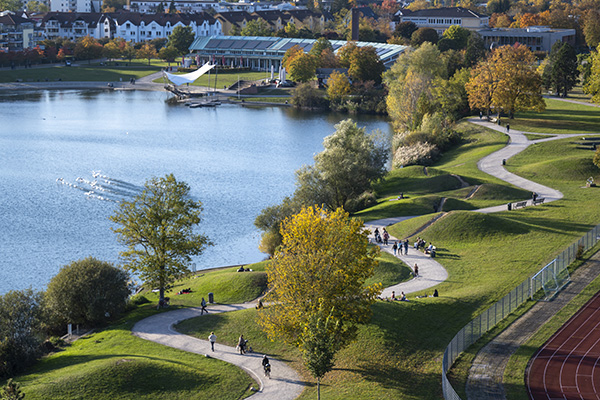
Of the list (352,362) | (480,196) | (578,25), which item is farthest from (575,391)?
(578,25)

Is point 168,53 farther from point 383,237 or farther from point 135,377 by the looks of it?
point 135,377

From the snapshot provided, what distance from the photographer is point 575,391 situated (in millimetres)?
29438

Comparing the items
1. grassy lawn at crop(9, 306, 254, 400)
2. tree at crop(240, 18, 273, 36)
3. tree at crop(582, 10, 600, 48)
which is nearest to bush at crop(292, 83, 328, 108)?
tree at crop(240, 18, 273, 36)

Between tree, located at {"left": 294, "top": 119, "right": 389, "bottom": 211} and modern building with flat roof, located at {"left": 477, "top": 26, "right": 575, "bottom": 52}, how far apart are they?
297ft

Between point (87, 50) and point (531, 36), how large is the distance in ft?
332

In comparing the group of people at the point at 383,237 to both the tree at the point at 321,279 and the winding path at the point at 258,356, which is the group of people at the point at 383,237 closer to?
the winding path at the point at 258,356

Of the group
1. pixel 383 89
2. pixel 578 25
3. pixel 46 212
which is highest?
pixel 578 25

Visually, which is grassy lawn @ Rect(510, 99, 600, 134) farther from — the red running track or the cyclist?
the cyclist

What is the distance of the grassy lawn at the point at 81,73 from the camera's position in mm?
156375

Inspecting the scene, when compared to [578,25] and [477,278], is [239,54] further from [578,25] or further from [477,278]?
[477,278]

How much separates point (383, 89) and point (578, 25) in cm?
6004

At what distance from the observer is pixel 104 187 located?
7606 cm

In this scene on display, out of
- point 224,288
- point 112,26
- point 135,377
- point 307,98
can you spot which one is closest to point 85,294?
point 224,288

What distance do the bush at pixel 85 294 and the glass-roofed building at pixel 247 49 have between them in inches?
4735
